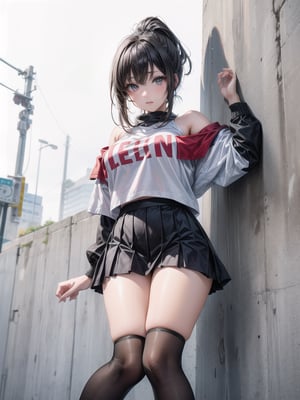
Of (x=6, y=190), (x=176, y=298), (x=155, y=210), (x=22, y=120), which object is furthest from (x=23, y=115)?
(x=176, y=298)

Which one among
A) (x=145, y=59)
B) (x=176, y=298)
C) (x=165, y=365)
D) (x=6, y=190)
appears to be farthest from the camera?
(x=6, y=190)

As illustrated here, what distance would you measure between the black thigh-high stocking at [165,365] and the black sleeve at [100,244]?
566 millimetres

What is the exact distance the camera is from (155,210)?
5.97ft

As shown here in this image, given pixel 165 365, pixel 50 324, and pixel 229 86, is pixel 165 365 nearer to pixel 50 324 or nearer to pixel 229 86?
pixel 229 86

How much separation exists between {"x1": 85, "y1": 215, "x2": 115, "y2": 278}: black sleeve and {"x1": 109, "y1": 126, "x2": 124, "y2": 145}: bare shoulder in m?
0.39

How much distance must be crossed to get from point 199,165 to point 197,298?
601 mm

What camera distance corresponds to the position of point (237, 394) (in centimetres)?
174

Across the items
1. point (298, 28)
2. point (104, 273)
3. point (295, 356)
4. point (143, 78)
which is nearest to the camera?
point (295, 356)

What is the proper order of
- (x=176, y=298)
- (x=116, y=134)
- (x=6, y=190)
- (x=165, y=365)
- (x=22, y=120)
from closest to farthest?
(x=165, y=365) → (x=176, y=298) → (x=116, y=134) → (x=6, y=190) → (x=22, y=120)

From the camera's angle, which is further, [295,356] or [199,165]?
[199,165]

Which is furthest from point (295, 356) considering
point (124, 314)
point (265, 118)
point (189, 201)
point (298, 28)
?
point (298, 28)

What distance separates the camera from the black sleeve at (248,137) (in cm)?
173

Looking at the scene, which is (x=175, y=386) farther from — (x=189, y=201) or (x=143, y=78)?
(x=143, y=78)

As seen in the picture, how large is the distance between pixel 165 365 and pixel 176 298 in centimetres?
25
